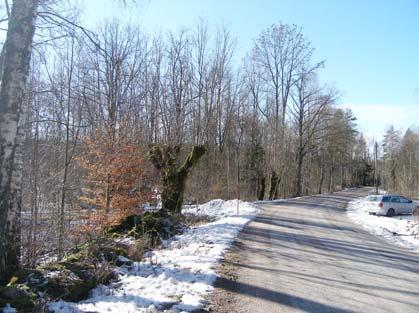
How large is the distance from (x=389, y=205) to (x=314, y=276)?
71.7 feet

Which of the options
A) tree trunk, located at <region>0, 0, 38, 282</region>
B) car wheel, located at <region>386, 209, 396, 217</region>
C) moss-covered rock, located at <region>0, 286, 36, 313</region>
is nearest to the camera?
moss-covered rock, located at <region>0, 286, 36, 313</region>

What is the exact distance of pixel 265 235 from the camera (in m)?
15.2

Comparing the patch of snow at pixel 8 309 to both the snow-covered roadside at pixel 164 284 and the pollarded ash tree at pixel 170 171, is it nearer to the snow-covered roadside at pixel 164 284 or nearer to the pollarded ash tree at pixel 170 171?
the snow-covered roadside at pixel 164 284

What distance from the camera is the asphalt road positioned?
22.4 feet

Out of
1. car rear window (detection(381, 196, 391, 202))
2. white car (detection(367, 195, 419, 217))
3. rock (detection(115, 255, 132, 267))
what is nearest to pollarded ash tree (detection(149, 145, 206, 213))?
rock (detection(115, 255, 132, 267))

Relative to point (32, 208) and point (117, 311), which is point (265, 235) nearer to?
point (32, 208)

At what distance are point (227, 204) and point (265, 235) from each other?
1308 cm

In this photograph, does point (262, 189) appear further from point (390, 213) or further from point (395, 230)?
point (395, 230)

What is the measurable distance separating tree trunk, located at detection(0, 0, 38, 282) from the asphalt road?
3.44 metres

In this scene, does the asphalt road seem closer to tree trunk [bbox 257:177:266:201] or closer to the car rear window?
the car rear window

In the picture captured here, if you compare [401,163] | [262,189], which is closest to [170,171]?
[262,189]

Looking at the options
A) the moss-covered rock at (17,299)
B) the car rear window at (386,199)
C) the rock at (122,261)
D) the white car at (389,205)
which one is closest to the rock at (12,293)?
the moss-covered rock at (17,299)

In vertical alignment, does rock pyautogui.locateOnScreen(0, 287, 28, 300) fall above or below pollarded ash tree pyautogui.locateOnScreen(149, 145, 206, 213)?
below

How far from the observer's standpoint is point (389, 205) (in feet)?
92.9
